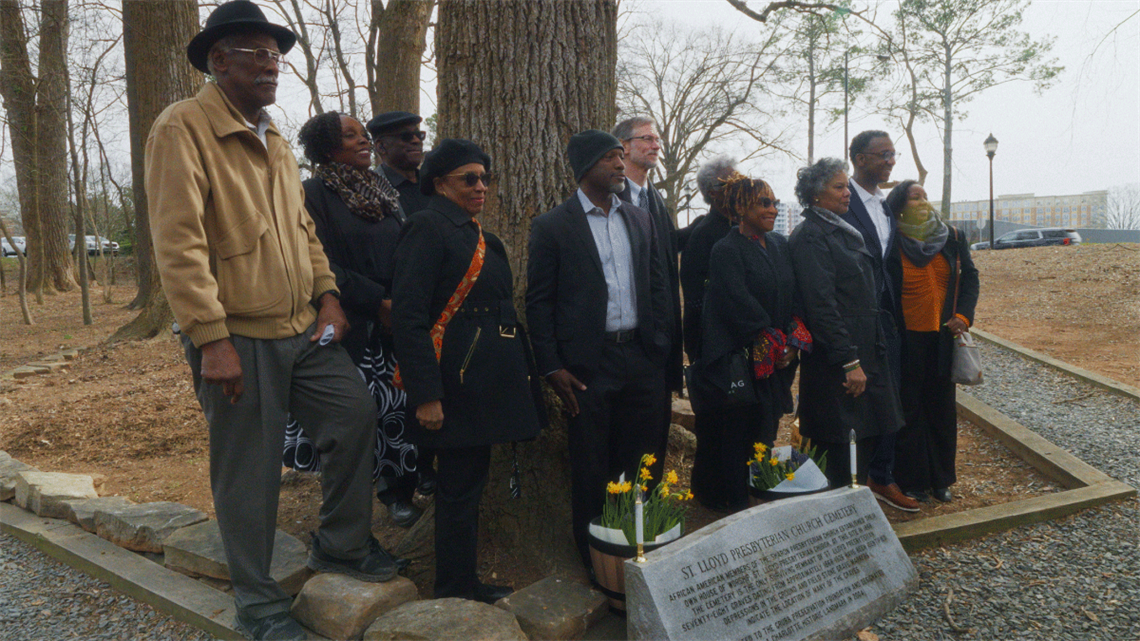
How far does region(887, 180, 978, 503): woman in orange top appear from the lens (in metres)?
4.23

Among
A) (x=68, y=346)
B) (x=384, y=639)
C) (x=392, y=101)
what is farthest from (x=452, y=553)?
(x=68, y=346)

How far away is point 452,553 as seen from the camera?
2.95 meters

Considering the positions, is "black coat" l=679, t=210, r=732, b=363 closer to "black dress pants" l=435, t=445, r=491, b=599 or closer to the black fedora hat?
"black dress pants" l=435, t=445, r=491, b=599

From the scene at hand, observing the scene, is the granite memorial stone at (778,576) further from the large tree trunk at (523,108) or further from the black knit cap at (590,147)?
the black knit cap at (590,147)

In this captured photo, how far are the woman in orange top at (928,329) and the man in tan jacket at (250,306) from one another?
3027 mm

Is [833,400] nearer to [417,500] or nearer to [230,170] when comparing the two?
[417,500]

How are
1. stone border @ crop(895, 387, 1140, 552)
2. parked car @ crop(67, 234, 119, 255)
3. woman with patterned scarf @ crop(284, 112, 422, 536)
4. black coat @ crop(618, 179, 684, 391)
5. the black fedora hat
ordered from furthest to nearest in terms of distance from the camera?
1. parked car @ crop(67, 234, 119, 255)
2. stone border @ crop(895, 387, 1140, 552)
3. black coat @ crop(618, 179, 684, 391)
4. woman with patterned scarf @ crop(284, 112, 422, 536)
5. the black fedora hat

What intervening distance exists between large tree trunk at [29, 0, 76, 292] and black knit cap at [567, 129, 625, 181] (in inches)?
487

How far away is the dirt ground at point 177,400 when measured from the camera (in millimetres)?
4559

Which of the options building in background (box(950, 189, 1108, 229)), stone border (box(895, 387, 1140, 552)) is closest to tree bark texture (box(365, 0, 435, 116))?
stone border (box(895, 387, 1140, 552))

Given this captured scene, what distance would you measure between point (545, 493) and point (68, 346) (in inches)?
402

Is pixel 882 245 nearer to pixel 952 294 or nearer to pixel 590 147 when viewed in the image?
pixel 952 294

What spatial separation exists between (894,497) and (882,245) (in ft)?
4.60

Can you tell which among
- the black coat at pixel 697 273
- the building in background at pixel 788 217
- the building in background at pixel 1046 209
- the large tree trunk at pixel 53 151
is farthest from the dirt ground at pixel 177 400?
the building in background at pixel 1046 209
